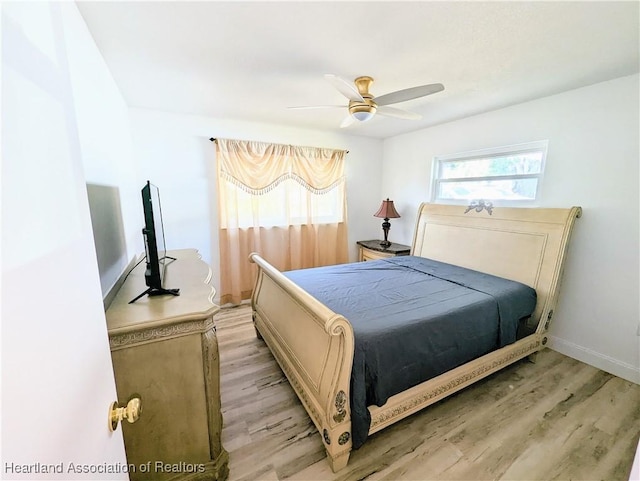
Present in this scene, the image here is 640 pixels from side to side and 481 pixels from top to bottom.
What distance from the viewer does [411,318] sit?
1725 millimetres

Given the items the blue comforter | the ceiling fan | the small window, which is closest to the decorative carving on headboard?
the small window

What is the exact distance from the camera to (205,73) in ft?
6.80

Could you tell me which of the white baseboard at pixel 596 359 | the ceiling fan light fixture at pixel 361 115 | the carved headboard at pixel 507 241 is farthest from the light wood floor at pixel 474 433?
the ceiling fan light fixture at pixel 361 115

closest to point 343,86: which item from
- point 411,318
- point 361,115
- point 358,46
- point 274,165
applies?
point 358,46

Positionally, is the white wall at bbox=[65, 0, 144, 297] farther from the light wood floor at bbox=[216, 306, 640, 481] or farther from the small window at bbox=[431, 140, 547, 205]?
the small window at bbox=[431, 140, 547, 205]

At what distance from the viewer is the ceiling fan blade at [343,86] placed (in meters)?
1.62

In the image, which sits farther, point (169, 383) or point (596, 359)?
point (596, 359)

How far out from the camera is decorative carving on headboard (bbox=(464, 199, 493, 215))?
2.89m

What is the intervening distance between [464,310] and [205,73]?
264 cm

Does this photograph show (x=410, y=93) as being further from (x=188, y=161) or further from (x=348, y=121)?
(x=188, y=161)

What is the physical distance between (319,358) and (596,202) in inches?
106

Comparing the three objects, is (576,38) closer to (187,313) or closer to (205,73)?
(205,73)

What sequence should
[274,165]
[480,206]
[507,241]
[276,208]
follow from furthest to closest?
[276,208] → [274,165] → [480,206] → [507,241]

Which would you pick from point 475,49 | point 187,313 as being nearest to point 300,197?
point 475,49
